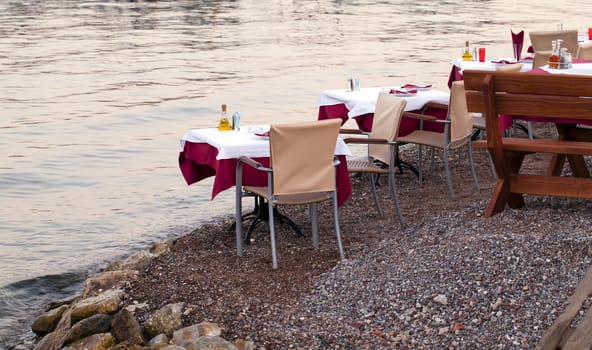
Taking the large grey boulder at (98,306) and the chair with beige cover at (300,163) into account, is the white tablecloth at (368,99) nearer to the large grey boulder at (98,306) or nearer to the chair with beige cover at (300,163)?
the chair with beige cover at (300,163)

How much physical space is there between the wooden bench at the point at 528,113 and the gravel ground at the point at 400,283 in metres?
0.18

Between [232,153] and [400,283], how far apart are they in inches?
78.5

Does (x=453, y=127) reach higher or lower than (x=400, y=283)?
higher

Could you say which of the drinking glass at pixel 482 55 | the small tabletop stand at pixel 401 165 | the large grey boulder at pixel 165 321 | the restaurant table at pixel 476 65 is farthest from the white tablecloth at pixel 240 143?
the drinking glass at pixel 482 55

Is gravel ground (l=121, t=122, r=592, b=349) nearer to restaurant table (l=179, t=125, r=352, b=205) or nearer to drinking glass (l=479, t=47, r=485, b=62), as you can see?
restaurant table (l=179, t=125, r=352, b=205)

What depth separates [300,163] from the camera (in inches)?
295

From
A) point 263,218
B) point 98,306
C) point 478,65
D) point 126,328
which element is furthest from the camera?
point 478,65

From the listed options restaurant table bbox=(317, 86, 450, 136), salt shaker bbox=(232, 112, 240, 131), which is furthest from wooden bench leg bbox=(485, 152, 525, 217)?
restaurant table bbox=(317, 86, 450, 136)

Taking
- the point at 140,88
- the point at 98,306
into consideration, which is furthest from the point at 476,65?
the point at 140,88

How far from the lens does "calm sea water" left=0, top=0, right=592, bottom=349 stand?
10648 mm

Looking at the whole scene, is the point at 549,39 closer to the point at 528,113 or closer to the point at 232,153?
the point at 528,113

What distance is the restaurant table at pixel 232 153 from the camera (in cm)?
786

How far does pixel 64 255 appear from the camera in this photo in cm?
997

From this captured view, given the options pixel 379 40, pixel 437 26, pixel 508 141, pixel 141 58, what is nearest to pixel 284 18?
pixel 437 26
